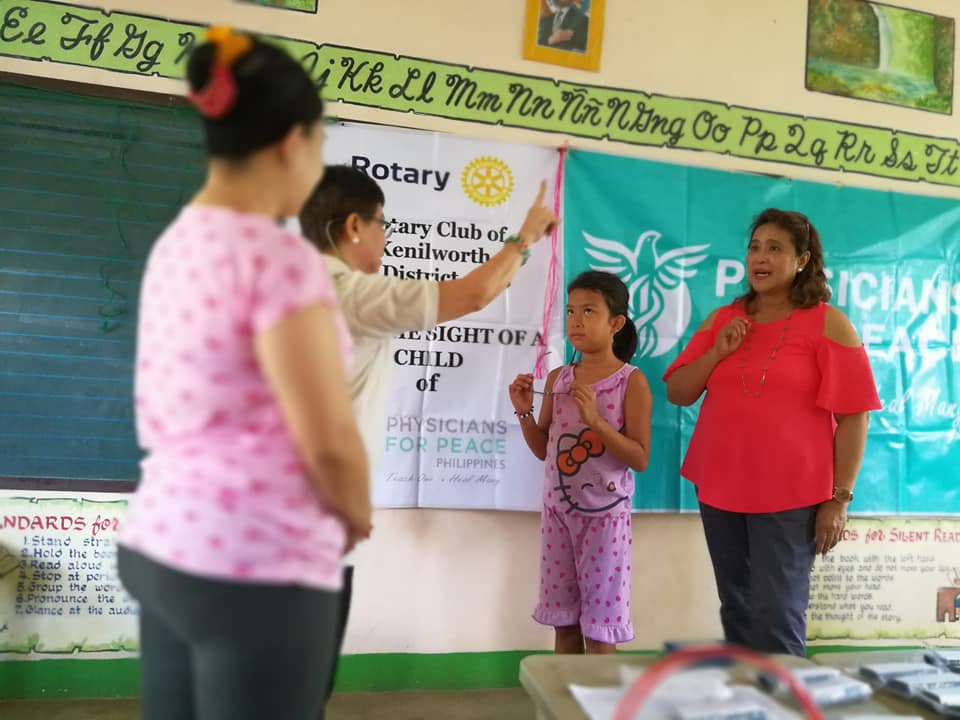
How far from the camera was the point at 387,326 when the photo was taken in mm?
1251

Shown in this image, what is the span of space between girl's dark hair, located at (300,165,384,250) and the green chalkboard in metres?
1.05

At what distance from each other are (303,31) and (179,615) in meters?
2.04

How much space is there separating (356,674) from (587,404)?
1.23 metres

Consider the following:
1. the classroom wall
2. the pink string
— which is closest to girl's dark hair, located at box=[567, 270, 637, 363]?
the pink string

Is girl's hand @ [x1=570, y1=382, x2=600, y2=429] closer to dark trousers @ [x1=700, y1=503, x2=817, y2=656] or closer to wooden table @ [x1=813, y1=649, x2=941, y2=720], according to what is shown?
dark trousers @ [x1=700, y1=503, x2=817, y2=656]

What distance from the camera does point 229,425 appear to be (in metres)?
0.82

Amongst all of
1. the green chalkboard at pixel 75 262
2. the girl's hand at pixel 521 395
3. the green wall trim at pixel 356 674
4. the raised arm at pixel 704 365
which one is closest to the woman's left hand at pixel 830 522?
the raised arm at pixel 704 365

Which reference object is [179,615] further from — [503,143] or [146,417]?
[503,143]

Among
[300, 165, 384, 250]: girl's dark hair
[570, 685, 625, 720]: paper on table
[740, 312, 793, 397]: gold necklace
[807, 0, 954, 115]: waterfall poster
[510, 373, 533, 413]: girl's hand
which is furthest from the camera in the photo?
[807, 0, 954, 115]: waterfall poster

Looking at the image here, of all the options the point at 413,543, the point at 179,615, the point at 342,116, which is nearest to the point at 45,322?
the point at 342,116

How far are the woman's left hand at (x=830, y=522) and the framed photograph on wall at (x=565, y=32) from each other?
1657 mm

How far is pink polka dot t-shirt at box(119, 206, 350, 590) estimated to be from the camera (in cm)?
80

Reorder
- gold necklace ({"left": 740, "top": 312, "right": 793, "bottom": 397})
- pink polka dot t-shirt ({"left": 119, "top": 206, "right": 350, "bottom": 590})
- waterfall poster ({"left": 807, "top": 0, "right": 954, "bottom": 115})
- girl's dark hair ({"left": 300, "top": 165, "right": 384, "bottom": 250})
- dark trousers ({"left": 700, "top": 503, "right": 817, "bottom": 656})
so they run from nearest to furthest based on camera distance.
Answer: pink polka dot t-shirt ({"left": 119, "top": 206, "right": 350, "bottom": 590})
girl's dark hair ({"left": 300, "top": 165, "right": 384, "bottom": 250})
dark trousers ({"left": 700, "top": 503, "right": 817, "bottom": 656})
gold necklace ({"left": 740, "top": 312, "right": 793, "bottom": 397})
waterfall poster ({"left": 807, "top": 0, "right": 954, "bottom": 115})

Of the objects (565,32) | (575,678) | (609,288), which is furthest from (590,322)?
(575,678)
